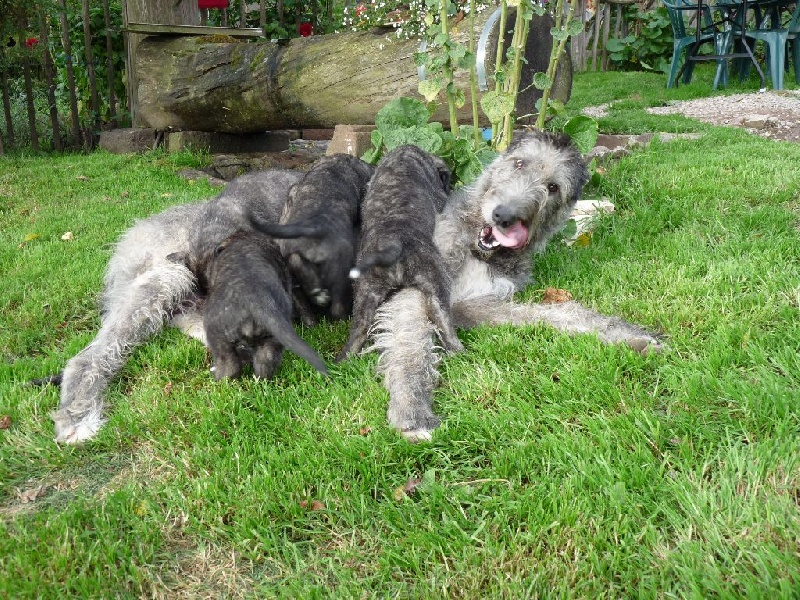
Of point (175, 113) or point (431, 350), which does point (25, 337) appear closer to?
point (431, 350)

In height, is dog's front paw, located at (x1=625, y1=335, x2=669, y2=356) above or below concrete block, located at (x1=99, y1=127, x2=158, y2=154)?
below

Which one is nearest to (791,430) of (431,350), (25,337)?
(431,350)

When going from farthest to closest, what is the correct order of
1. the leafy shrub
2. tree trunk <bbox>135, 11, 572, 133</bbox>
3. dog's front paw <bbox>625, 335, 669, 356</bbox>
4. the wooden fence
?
the leafy shrub < the wooden fence < tree trunk <bbox>135, 11, 572, 133</bbox> < dog's front paw <bbox>625, 335, 669, 356</bbox>

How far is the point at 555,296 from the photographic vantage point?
452cm

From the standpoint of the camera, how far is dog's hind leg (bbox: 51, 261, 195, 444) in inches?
131

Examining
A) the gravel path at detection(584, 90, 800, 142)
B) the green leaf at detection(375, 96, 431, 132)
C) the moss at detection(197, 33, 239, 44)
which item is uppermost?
the moss at detection(197, 33, 239, 44)

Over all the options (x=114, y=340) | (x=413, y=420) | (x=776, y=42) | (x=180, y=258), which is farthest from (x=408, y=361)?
(x=776, y=42)

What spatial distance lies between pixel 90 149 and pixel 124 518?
9601 mm

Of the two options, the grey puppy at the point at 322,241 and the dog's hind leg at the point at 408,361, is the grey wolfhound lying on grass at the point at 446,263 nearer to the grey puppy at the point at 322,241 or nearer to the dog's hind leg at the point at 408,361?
the dog's hind leg at the point at 408,361

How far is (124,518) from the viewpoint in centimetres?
263

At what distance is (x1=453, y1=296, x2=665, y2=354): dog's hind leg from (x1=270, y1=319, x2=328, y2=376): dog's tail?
1301 mm

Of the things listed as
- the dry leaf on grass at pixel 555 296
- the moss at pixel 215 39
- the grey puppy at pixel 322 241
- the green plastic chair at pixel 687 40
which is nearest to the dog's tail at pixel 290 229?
the grey puppy at pixel 322 241

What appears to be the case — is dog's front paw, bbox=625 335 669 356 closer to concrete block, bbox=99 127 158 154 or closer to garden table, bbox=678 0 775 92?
concrete block, bbox=99 127 158 154

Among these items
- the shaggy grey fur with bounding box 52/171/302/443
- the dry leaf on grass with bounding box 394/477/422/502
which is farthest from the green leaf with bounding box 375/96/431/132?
the dry leaf on grass with bounding box 394/477/422/502
